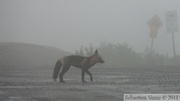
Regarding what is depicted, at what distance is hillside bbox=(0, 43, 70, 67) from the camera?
10.8m

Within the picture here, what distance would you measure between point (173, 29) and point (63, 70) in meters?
4.84

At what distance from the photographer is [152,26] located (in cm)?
1080

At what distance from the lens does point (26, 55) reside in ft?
39.7

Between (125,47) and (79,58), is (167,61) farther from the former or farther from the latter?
(79,58)

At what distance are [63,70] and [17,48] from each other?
11.5 feet

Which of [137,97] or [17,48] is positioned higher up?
[17,48]

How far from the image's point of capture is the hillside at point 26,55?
10.8m

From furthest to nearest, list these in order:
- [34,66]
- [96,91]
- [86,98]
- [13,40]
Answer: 1. [34,66]
2. [13,40]
3. [96,91]
4. [86,98]

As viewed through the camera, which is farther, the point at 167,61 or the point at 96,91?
the point at 167,61

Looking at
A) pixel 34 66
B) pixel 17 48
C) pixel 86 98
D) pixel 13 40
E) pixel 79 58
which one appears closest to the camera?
pixel 86 98

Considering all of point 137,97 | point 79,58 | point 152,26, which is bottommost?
point 137,97

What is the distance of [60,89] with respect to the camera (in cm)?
704

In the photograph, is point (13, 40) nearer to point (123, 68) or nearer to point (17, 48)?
point (17, 48)

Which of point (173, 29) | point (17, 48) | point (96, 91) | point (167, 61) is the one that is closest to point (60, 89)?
point (96, 91)
